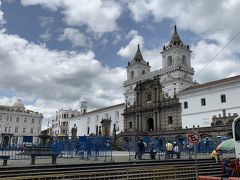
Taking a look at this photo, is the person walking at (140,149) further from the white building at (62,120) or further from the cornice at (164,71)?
the white building at (62,120)

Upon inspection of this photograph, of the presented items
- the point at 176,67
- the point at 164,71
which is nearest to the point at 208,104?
the point at 176,67

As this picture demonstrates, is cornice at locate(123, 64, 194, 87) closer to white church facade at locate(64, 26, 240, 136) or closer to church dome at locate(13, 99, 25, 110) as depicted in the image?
white church facade at locate(64, 26, 240, 136)

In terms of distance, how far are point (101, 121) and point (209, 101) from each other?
28738 mm

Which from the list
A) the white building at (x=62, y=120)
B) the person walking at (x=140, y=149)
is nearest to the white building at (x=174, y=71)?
the person walking at (x=140, y=149)

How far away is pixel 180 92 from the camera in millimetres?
42281

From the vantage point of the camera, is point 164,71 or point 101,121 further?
point 101,121

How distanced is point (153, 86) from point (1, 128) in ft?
132

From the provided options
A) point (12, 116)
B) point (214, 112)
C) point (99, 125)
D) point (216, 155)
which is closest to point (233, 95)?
point (214, 112)

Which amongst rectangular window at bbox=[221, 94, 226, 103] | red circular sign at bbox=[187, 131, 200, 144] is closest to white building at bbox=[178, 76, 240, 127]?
rectangular window at bbox=[221, 94, 226, 103]

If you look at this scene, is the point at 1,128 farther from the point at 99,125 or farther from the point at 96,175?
the point at 96,175

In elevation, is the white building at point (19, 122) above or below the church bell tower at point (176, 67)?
below

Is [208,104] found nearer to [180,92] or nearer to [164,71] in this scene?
[180,92]

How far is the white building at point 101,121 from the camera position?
5663 centimetres

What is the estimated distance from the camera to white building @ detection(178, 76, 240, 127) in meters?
34.8
